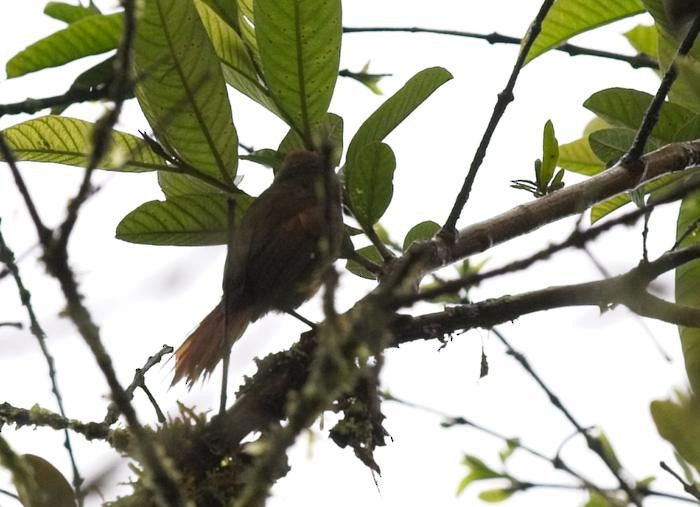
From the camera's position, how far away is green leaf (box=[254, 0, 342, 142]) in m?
2.08

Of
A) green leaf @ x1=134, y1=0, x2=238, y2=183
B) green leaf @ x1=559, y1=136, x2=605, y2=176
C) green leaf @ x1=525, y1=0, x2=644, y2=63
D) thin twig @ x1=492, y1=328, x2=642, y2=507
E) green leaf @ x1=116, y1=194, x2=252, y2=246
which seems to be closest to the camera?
thin twig @ x1=492, y1=328, x2=642, y2=507

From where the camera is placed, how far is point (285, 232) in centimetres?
265

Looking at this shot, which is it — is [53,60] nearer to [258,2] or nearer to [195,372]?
[258,2]

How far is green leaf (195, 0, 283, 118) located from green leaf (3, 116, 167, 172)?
11.1 inches

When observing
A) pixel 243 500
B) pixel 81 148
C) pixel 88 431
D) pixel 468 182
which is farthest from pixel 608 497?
pixel 81 148

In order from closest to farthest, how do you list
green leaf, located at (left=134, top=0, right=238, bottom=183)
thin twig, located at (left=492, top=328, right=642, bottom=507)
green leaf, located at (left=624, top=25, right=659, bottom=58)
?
thin twig, located at (left=492, top=328, right=642, bottom=507) → green leaf, located at (left=134, top=0, right=238, bottom=183) → green leaf, located at (left=624, top=25, right=659, bottom=58)

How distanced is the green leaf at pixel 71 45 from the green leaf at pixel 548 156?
0.99m

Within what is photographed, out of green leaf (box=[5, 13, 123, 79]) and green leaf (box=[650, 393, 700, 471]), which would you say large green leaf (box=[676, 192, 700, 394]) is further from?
green leaf (box=[5, 13, 123, 79])

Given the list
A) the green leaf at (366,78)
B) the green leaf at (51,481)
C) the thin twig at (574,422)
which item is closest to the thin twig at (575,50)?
the green leaf at (366,78)

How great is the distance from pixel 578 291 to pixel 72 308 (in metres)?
0.93

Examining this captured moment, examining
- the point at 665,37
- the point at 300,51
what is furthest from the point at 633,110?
the point at 300,51

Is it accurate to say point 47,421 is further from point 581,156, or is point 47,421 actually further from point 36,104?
point 581,156

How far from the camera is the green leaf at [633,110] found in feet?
7.60

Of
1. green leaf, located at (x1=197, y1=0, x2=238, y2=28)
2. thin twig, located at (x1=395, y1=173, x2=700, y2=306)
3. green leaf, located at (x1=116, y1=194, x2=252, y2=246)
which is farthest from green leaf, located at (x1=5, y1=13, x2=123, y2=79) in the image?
thin twig, located at (x1=395, y1=173, x2=700, y2=306)
